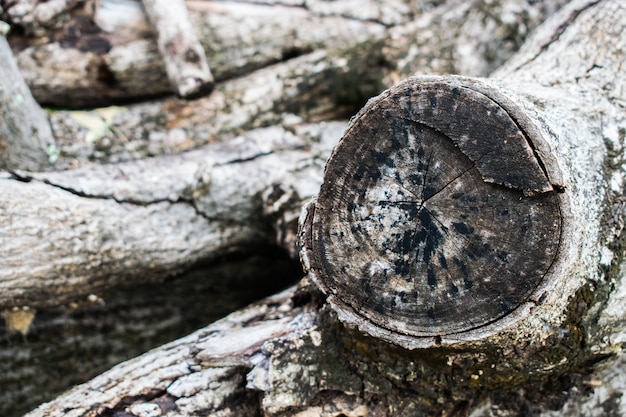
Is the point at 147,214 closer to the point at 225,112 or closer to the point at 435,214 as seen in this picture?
the point at 225,112

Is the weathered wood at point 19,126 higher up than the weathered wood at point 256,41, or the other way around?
the weathered wood at point 256,41

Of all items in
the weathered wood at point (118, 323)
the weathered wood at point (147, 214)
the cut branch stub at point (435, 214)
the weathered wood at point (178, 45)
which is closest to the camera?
the cut branch stub at point (435, 214)

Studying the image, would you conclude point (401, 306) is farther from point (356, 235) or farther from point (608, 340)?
point (608, 340)

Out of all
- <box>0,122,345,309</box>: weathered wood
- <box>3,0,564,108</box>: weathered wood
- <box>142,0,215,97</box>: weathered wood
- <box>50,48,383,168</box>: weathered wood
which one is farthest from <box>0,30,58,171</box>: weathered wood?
<box>142,0,215,97</box>: weathered wood

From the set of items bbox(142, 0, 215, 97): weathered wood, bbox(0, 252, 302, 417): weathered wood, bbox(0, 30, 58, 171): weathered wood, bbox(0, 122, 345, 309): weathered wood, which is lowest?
bbox(0, 252, 302, 417): weathered wood

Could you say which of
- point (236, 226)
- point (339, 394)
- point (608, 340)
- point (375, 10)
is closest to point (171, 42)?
point (236, 226)

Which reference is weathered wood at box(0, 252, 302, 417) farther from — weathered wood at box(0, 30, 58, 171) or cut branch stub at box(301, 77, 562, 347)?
cut branch stub at box(301, 77, 562, 347)

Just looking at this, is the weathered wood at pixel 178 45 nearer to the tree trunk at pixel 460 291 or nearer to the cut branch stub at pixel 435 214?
the tree trunk at pixel 460 291

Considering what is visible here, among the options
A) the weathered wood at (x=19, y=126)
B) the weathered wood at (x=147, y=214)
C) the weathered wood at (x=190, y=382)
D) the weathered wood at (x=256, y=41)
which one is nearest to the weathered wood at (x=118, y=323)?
the weathered wood at (x=147, y=214)
